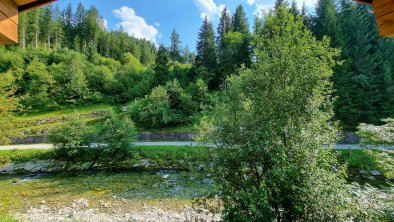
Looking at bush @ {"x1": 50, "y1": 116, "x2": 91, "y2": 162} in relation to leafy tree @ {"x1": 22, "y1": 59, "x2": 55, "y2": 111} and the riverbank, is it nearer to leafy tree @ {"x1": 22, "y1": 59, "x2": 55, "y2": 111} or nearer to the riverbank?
the riverbank

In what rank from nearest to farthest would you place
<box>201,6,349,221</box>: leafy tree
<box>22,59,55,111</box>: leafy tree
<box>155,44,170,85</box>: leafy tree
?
<box>201,6,349,221</box>: leafy tree
<box>22,59,55,111</box>: leafy tree
<box>155,44,170,85</box>: leafy tree

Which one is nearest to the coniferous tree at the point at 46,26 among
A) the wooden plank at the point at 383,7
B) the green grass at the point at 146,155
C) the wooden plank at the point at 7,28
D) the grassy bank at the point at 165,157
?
the green grass at the point at 146,155

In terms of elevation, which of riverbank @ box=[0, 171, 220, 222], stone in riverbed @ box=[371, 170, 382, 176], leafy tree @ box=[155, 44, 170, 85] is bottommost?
stone in riverbed @ box=[371, 170, 382, 176]

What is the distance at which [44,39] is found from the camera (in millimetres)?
55219

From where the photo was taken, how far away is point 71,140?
1636cm

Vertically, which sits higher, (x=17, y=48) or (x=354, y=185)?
(x=17, y=48)

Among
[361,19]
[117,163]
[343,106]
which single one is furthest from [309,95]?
[361,19]

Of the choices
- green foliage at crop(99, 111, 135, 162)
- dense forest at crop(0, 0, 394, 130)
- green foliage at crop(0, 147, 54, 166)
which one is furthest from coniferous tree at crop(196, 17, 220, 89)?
green foliage at crop(0, 147, 54, 166)

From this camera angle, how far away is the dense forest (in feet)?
74.2

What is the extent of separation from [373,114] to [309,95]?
2255 centimetres

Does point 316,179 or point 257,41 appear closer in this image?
point 316,179

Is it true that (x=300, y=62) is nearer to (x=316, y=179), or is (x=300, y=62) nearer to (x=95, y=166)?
(x=316, y=179)

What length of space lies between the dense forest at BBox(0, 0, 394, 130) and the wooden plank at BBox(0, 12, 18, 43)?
5905mm

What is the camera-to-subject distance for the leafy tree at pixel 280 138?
16.0ft
